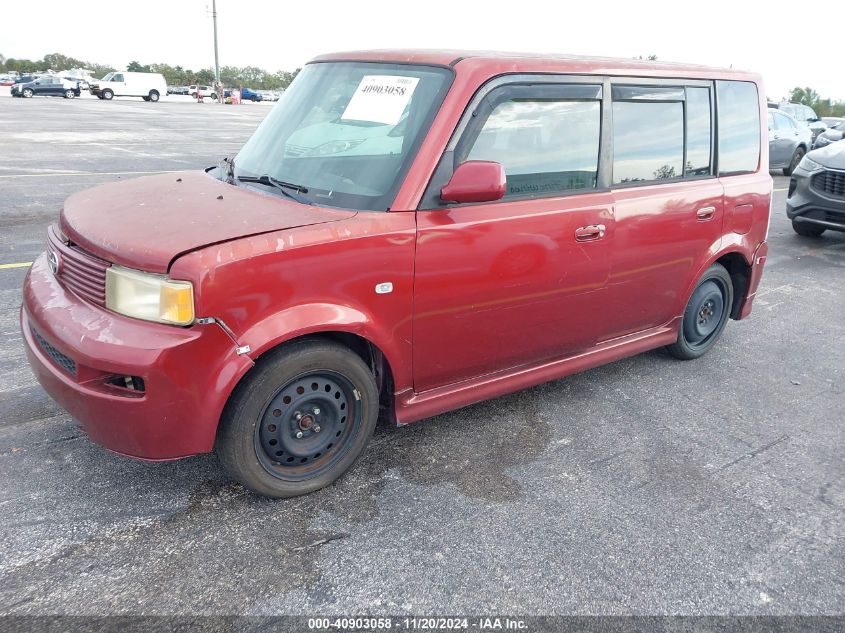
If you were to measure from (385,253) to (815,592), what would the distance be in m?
2.15

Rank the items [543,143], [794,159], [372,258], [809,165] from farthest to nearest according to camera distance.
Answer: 1. [794,159]
2. [809,165]
3. [543,143]
4. [372,258]

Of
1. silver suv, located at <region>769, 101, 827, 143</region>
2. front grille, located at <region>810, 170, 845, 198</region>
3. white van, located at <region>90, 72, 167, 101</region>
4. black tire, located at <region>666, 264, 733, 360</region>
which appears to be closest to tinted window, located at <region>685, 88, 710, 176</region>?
black tire, located at <region>666, 264, 733, 360</region>

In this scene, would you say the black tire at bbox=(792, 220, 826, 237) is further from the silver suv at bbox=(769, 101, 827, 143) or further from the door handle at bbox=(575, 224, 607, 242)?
the silver suv at bbox=(769, 101, 827, 143)

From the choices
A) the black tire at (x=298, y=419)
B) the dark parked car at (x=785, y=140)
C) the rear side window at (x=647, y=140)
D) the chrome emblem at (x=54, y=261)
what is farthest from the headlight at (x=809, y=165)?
the chrome emblem at (x=54, y=261)

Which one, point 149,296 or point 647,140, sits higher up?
point 647,140

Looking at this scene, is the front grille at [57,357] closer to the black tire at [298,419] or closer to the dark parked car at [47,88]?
the black tire at [298,419]

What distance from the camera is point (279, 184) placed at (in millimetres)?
3291

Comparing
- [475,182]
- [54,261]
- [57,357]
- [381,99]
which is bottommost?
[57,357]

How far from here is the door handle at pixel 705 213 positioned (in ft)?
13.9

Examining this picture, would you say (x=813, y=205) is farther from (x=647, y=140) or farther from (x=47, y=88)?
(x=47, y=88)

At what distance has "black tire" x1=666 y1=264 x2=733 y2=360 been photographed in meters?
4.71

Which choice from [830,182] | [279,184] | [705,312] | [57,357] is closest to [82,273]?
[57,357]

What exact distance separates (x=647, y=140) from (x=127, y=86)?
47347 millimetres

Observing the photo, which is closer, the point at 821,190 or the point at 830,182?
the point at 830,182
